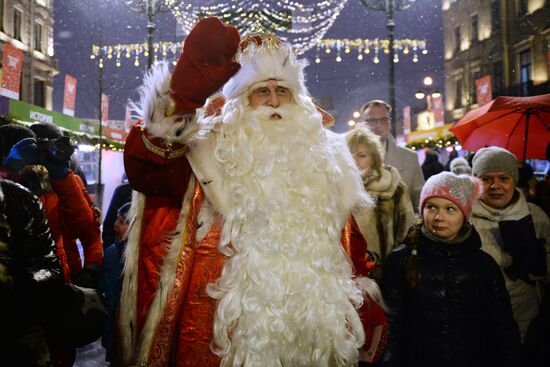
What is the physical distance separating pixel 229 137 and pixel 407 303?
1486 mm

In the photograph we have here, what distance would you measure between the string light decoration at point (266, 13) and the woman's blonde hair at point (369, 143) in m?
8.40

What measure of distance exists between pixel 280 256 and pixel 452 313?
1.22 m

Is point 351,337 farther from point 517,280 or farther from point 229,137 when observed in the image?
point 517,280

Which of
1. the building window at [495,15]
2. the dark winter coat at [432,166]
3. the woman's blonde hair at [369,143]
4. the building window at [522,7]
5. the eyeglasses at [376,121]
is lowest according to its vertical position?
the woman's blonde hair at [369,143]

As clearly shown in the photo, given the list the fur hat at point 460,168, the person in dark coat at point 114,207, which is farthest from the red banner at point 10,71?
the fur hat at point 460,168

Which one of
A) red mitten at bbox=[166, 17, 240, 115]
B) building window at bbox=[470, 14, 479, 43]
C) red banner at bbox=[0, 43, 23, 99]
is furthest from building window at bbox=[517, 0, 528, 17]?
red mitten at bbox=[166, 17, 240, 115]

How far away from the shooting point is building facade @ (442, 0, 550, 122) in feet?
68.3

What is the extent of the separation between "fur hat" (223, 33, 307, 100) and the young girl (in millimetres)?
1248

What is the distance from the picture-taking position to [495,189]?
146 inches

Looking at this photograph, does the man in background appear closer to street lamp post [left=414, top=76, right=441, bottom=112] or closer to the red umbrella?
the red umbrella

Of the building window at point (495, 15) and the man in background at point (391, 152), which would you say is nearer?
the man in background at point (391, 152)

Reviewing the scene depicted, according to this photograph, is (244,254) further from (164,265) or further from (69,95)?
(69,95)

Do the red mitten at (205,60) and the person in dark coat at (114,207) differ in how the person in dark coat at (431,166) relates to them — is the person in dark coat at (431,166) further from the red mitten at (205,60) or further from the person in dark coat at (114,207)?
the red mitten at (205,60)

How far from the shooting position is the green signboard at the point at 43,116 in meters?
13.3
